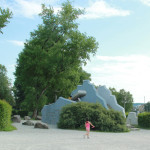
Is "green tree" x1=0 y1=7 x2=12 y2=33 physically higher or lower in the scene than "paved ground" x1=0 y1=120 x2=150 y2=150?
higher

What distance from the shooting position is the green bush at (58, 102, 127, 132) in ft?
76.6

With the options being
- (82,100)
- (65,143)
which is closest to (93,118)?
(82,100)

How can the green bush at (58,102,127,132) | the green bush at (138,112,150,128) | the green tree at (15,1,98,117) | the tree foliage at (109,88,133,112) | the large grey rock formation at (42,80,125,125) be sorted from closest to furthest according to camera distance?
the green bush at (58,102,127,132), the large grey rock formation at (42,80,125,125), the green bush at (138,112,150,128), the green tree at (15,1,98,117), the tree foliage at (109,88,133,112)

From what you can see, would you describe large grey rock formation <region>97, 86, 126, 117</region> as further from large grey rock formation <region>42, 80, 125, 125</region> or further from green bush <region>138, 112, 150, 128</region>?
green bush <region>138, 112, 150, 128</region>

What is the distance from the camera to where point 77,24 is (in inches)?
1576

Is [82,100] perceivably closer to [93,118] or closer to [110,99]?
[110,99]

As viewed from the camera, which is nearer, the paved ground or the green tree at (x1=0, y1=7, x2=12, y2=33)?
the paved ground

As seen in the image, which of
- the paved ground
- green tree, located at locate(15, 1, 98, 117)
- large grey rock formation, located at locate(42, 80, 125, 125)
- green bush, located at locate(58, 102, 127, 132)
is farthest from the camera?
green tree, located at locate(15, 1, 98, 117)

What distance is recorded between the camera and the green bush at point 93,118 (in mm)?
23344

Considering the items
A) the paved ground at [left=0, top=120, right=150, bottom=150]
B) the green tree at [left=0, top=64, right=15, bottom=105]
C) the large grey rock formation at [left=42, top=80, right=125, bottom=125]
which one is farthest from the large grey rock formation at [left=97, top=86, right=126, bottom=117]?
the green tree at [left=0, top=64, right=15, bottom=105]

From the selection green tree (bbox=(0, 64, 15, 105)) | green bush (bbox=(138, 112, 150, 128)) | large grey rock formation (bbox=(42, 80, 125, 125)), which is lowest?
green bush (bbox=(138, 112, 150, 128))

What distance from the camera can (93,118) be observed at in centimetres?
2395

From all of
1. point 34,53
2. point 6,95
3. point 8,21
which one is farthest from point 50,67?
point 6,95

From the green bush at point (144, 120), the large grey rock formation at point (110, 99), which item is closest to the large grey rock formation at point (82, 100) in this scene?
the large grey rock formation at point (110, 99)
